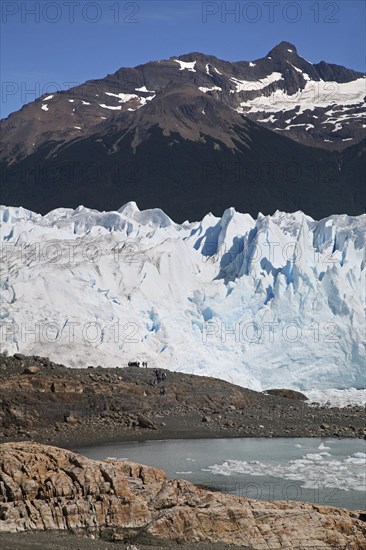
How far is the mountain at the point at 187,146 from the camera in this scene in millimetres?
104812

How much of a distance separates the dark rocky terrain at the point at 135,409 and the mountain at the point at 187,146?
206ft

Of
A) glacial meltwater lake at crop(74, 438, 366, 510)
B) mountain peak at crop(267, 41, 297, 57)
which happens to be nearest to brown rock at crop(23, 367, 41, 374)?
glacial meltwater lake at crop(74, 438, 366, 510)

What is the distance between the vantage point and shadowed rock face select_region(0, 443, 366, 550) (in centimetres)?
1177

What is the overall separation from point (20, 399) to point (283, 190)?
8516cm

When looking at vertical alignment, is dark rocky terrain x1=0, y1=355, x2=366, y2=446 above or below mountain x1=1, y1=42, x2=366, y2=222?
below

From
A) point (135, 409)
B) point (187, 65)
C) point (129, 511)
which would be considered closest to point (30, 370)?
point (135, 409)

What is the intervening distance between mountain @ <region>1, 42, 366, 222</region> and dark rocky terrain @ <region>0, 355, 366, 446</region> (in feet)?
206

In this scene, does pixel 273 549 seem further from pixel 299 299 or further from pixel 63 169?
pixel 63 169

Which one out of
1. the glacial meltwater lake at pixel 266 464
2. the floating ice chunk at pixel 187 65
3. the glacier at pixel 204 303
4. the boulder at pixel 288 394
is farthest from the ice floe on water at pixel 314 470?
the floating ice chunk at pixel 187 65

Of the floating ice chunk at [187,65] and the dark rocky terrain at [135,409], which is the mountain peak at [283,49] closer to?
the floating ice chunk at [187,65]

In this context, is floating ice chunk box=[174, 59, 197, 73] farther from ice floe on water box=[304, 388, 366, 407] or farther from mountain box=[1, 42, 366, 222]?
ice floe on water box=[304, 388, 366, 407]

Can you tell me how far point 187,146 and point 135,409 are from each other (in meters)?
87.4

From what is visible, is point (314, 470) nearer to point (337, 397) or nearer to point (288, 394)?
point (288, 394)

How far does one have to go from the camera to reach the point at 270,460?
2488cm
